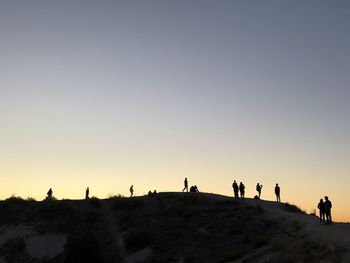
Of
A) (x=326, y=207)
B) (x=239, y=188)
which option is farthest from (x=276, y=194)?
(x=326, y=207)

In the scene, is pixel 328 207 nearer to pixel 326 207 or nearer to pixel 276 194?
pixel 326 207

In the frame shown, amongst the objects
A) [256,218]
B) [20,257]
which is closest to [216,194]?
[256,218]

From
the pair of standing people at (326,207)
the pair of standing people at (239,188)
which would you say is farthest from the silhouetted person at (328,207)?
the pair of standing people at (239,188)

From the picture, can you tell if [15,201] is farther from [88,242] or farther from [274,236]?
[274,236]

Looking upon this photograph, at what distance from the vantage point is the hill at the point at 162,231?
31.0 metres

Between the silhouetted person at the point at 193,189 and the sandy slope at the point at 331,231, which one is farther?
the silhouetted person at the point at 193,189

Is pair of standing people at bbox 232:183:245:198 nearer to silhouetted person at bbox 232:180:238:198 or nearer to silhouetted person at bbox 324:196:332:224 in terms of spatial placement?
silhouetted person at bbox 232:180:238:198

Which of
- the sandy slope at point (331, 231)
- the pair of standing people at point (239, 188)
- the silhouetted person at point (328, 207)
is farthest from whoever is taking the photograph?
the pair of standing people at point (239, 188)

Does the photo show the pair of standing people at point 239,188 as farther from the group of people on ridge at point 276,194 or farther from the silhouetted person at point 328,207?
the silhouetted person at point 328,207

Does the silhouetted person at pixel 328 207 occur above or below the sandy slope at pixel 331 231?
above

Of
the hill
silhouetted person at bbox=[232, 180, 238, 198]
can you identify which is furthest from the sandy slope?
silhouetted person at bbox=[232, 180, 238, 198]

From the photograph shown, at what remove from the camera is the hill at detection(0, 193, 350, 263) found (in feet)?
102

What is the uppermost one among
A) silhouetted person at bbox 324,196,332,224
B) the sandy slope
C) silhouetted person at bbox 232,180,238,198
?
silhouetted person at bbox 232,180,238,198

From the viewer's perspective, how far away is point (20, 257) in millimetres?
42938
